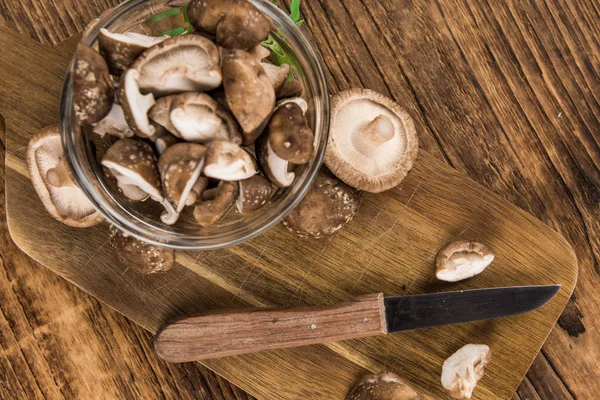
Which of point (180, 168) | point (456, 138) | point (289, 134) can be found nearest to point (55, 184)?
point (180, 168)

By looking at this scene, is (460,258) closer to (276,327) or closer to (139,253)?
(276,327)

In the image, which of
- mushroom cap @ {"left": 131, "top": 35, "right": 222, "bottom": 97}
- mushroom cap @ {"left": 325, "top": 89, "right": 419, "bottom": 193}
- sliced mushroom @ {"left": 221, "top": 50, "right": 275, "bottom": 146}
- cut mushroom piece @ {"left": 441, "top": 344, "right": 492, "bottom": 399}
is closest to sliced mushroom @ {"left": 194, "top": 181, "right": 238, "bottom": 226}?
sliced mushroom @ {"left": 221, "top": 50, "right": 275, "bottom": 146}

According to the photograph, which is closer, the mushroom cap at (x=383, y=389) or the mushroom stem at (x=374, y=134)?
the mushroom stem at (x=374, y=134)

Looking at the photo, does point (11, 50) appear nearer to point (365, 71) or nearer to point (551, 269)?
point (365, 71)

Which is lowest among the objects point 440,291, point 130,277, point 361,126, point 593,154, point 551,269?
point 130,277

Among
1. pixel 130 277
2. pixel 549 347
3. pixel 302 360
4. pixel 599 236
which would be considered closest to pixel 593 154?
pixel 599 236

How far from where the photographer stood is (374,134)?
73.5 inches

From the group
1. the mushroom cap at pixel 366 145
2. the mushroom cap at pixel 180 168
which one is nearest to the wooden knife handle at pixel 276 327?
the mushroom cap at pixel 366 145

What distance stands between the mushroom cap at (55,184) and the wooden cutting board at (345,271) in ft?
0.35

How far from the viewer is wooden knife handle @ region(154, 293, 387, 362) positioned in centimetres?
195

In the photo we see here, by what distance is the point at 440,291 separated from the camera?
2092 millimetres

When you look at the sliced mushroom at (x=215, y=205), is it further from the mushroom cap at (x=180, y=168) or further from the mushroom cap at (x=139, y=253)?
the mushroom cap at (x=139, y=253)

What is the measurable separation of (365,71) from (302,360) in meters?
1.13

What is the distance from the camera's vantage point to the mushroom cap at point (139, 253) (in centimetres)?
190
